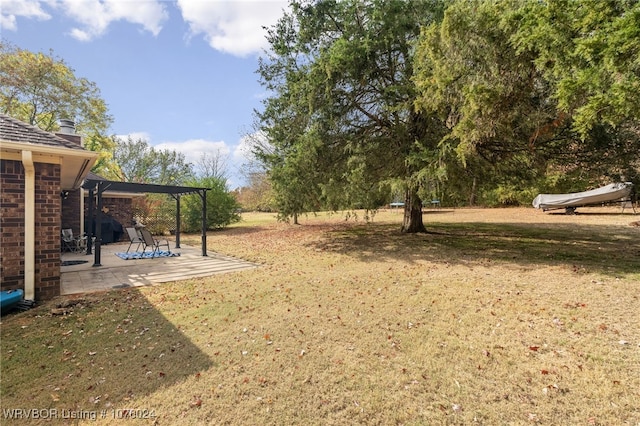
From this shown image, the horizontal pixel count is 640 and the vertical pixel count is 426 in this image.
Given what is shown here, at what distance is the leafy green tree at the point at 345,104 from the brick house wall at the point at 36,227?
19.9 ft

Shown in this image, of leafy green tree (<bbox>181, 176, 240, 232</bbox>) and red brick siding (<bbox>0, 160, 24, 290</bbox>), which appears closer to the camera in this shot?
red brick siding (<bbox>0, 160, 24, 290</bbox>)

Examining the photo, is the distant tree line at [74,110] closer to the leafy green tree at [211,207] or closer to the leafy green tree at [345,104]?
the leafy green tree at [211,207]

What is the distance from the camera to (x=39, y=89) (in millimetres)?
20344

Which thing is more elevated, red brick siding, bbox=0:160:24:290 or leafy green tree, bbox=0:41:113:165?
leafy green tree, bbox=0:41:113:165

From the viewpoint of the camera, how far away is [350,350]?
137 inches

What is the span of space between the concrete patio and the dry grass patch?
73cm

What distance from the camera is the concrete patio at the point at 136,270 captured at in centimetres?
640

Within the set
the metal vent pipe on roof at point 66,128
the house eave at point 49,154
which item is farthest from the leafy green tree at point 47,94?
the house eave at point 49,154

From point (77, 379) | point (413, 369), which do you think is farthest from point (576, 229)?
point (77, 379)

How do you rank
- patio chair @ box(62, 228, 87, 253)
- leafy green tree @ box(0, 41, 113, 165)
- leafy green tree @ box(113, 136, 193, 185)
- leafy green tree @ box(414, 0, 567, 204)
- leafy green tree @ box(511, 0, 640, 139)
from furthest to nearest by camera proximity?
leafy green tree @ box(113, 136, 193, 185) < leafy green tree @ box(0, 41, 113, 165) < patio chair @ box(62, 228, 87, 253) < leafy green tree @ box(414, 0, 567, 204) < leafy green tree @ box(511, 0, 640, 139)

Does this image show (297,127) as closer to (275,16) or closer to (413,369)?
(275,16)

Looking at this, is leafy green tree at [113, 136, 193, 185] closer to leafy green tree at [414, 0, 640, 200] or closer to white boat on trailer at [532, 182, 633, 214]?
leafy green tree at [414, 0, 640, 200]

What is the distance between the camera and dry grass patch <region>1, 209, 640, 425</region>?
2.53m

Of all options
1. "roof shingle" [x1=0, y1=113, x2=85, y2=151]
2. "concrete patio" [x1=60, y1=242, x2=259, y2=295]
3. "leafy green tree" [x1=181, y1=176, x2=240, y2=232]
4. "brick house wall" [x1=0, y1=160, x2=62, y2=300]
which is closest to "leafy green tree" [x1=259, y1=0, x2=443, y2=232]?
"concrete patio" [x1=60, y1=242, x2=259, y2=295]
